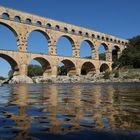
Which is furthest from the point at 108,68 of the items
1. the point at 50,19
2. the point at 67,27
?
the point at 50,19

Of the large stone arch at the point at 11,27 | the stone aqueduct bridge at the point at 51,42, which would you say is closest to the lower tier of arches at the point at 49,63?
the stone aqueduct bridge at the point at 51,42

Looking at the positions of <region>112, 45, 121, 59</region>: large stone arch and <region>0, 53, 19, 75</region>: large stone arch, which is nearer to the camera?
<region>0, 53, 19, 75</region>: large stone arch

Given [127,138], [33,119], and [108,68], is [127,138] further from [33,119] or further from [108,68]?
[108,68]

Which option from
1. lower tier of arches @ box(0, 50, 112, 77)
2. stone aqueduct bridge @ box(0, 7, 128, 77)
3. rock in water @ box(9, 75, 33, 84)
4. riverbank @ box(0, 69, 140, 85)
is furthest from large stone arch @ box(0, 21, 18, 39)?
riverbank @ box(0, 69, 140, 85)

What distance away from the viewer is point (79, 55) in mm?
64750

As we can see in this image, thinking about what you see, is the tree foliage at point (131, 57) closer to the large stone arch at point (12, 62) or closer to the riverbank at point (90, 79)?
the riverbank at point (90, 79)

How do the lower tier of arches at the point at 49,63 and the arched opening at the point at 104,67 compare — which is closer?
the lower tier of arches at the point at 49,63

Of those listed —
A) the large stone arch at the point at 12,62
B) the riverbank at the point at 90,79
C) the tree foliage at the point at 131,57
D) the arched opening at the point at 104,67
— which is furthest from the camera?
the arched opening at the point at 104,67

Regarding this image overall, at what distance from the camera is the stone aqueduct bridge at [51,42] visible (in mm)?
52125

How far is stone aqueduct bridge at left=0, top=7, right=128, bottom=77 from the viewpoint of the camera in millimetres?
52125

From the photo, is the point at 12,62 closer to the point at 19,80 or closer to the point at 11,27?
the point at 19,80

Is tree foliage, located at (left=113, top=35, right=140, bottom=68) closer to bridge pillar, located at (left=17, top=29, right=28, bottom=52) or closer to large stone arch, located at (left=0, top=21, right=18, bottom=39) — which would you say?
bridge pillar, located at (left=17, top=29, right=28, bottom=52)

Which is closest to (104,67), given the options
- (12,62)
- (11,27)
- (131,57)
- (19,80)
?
(131,57)

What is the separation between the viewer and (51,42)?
59000mm
